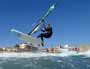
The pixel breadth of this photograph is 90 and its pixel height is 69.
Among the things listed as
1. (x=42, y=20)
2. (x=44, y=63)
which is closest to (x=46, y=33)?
(x=42, y=20)

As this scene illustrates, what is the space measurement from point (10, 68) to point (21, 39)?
616 centimetres

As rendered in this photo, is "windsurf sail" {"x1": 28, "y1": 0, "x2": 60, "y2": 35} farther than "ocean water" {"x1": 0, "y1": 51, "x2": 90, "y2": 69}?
No

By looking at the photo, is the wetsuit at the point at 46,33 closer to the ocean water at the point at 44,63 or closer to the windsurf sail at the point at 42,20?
the windsurf sail at the point at 42,20

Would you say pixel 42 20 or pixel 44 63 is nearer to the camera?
pixel 42 20

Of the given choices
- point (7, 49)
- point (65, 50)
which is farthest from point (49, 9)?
point (65, 50)

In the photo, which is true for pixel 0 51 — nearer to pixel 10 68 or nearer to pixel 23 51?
pixel 23 51

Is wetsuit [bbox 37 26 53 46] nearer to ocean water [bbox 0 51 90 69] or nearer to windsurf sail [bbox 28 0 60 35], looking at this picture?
windsurf sail [bbox 28 0 60 35]

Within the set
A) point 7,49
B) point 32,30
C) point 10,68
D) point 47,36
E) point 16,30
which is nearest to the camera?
point 47,36

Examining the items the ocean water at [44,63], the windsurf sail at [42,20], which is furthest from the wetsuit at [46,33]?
the ocean water at [44,63]

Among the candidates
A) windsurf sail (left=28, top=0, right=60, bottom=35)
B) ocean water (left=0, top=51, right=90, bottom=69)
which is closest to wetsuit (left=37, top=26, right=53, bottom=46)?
windsurf sail (left=28, top=0, right=60, bottom=35)

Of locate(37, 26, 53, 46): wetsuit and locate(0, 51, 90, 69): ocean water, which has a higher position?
locate(37, 26, 53, 46): wetsuit

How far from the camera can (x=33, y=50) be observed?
3962 inches

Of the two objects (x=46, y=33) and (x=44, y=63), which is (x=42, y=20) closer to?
(x=46, y=33)

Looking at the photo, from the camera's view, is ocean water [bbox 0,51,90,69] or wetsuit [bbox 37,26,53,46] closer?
wetsuit [bbox 37,26,53,46]
